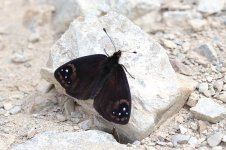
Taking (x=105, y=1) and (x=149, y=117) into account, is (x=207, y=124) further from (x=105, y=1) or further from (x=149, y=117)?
(x=105, y=1)

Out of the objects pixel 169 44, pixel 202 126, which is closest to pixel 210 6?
pixel 169 44

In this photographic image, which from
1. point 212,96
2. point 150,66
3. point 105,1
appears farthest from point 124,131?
point 105,1

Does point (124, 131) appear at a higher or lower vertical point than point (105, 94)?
lower

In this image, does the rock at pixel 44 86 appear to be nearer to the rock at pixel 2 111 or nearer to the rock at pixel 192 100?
the rock at pixel 2 111

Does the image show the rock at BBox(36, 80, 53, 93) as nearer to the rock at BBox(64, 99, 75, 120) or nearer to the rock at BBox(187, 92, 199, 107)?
the rock at BBox(64, 99, 75, 120)

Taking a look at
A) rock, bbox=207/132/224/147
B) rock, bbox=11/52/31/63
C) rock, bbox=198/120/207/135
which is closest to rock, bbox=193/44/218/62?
rock, bbox=198/120/207/135

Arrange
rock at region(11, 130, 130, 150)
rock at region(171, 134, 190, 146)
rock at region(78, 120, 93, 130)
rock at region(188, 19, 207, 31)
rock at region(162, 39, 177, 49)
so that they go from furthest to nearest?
rock at region(188, 19, 207, 31)
rock at region(162, 39, 177, 49)
rock at region(78, 120, 93, 130)
rock at region(171, 134, 190, 146)
rock at region(11, 130, 130, 150)

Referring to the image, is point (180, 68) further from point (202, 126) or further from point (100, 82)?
point (100, 82)
